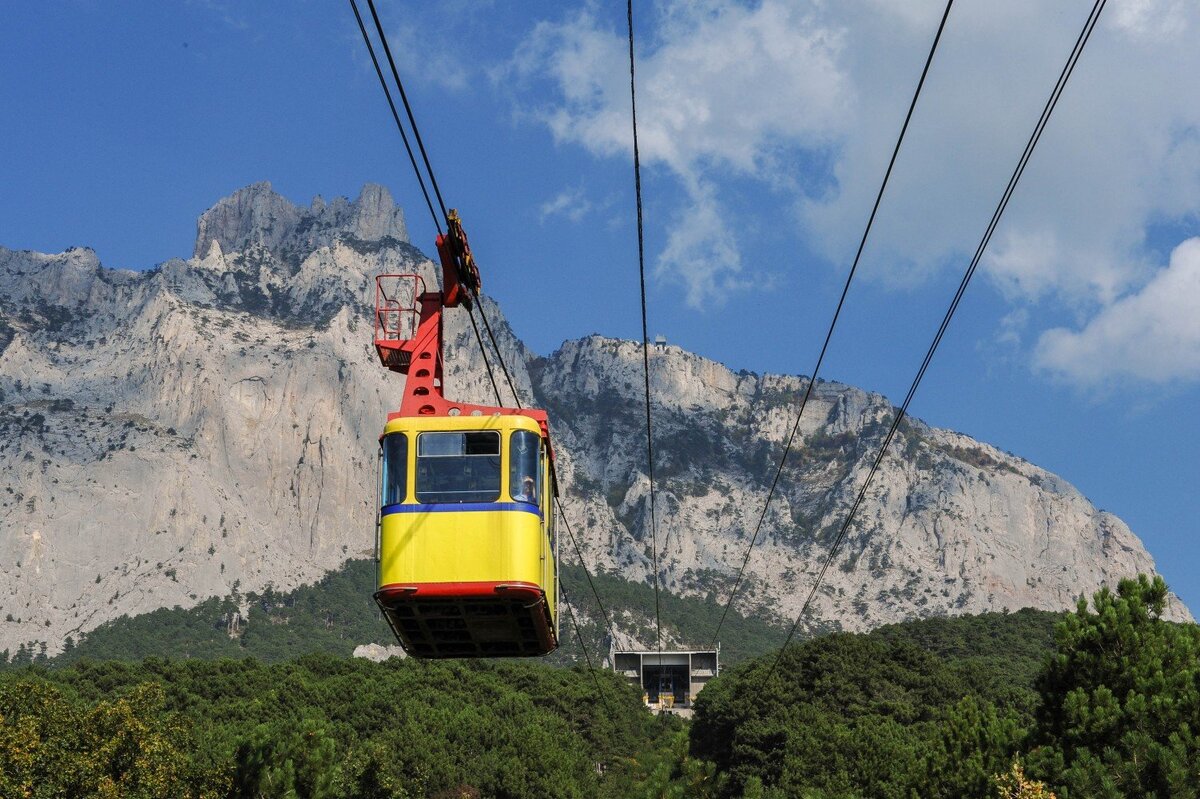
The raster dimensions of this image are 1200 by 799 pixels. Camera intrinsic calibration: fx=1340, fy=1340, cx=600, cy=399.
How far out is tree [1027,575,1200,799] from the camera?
3269 cm

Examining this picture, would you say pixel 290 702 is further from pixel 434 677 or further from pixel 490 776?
pixel 490 776

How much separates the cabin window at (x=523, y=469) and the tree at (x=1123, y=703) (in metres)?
17.6

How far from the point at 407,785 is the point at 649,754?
39.9 meters

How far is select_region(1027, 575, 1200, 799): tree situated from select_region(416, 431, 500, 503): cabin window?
18.3 m

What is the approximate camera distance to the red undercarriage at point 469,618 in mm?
22703

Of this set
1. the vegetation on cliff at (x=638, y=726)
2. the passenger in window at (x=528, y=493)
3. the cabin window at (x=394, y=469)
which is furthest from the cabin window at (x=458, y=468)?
the vegetation on cliff at (x=638, y=726)

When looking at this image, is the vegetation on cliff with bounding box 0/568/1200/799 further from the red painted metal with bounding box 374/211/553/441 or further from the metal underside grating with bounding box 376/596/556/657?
the red painted metal with bounding box 374/211/553/441

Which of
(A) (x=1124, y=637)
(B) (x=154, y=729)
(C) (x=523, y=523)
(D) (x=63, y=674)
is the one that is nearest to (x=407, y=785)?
(B) (x=154, y=729)

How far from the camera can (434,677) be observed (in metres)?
102

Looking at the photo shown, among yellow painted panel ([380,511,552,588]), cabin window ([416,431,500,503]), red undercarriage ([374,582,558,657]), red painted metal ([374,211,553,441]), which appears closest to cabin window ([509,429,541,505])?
cabin window ([416,431,500,503])

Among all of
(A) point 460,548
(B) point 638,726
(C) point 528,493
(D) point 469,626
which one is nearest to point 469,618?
(D) point 469,626

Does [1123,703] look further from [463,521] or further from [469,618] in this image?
[463,521]

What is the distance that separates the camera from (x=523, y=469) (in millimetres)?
23312

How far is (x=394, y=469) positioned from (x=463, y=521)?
162 centimetres
